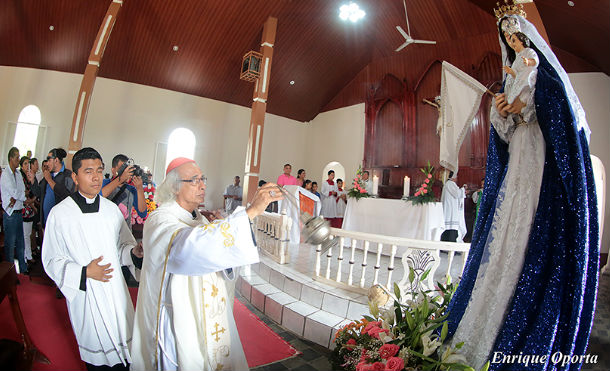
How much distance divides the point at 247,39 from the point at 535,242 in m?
9.62

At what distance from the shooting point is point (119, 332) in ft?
6.13

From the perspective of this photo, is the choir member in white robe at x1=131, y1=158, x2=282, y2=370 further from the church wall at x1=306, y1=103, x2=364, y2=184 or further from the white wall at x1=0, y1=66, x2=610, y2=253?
the white wall at x1=0, y1=66, x2=610, y2=253

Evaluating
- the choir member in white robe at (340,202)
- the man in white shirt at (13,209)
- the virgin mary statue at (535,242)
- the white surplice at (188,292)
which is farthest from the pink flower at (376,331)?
the choir member in white robe at (340,202)

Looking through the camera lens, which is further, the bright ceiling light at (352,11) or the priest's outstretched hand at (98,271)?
the bright ceiling light at (352,11)

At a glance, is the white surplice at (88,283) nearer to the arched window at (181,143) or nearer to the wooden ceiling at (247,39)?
the wooden ceiling at (247,39)

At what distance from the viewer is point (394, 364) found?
140 cm

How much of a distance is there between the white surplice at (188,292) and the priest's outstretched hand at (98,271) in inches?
12.9

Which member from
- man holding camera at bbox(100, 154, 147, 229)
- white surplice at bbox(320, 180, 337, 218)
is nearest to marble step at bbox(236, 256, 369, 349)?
man holding camera at bbox(100, 154, 147, 229)

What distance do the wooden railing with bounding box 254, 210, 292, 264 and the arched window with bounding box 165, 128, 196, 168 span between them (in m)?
7.66

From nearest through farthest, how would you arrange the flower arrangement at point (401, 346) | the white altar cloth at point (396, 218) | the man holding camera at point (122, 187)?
the flower arrangement at point (401, 346), the man holding camera at point (122, 187), the white altar cloth at point (396, 218)

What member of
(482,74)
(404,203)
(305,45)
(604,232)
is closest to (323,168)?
(305,45)

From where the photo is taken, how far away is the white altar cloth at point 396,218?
4926 mm

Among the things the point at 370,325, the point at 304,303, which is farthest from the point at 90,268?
the point at 304,303

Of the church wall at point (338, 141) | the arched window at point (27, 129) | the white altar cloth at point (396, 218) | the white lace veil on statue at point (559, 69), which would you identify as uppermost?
the church wall at point (338, 141)
